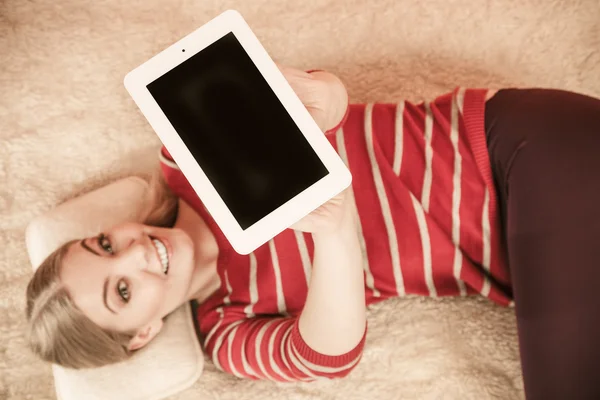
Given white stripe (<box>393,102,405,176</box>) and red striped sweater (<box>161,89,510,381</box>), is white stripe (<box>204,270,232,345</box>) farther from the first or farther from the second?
white stripe (<box>393,102,405,176</box>)

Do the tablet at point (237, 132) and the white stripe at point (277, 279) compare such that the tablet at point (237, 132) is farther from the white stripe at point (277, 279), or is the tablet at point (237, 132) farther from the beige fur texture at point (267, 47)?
the beige fur texture at point (267, 47)

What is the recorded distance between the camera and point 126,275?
697mm

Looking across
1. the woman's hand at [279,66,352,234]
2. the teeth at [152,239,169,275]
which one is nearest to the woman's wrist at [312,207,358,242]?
the woman's hand at [279,66,352,234]

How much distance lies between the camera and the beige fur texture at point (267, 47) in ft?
2.84

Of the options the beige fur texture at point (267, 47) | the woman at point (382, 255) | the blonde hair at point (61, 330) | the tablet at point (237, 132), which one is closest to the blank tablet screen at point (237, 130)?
the tablet at point (237, 132)

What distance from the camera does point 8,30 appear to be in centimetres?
95

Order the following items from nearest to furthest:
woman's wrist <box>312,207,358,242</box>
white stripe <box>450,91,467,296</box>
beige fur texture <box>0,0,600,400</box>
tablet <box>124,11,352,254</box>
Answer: tablet <box>124,11,352,254</box> → woman's wrist <box>312,207,358,242</box> → white stripe <box>450,91,467,296</box> → beige fur texture <box>0,0,600,400</box>

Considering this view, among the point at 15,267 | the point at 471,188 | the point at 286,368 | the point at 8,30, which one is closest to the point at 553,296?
the point at 471,188

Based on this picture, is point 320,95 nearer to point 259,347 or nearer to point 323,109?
point 323,109

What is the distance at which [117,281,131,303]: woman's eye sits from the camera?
71 centimetres

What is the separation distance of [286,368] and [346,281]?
0.53ft

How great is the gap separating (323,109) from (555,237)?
345 millimetres

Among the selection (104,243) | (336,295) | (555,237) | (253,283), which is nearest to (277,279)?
(253,283)

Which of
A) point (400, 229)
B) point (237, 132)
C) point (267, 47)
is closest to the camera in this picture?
point (237, 132)
